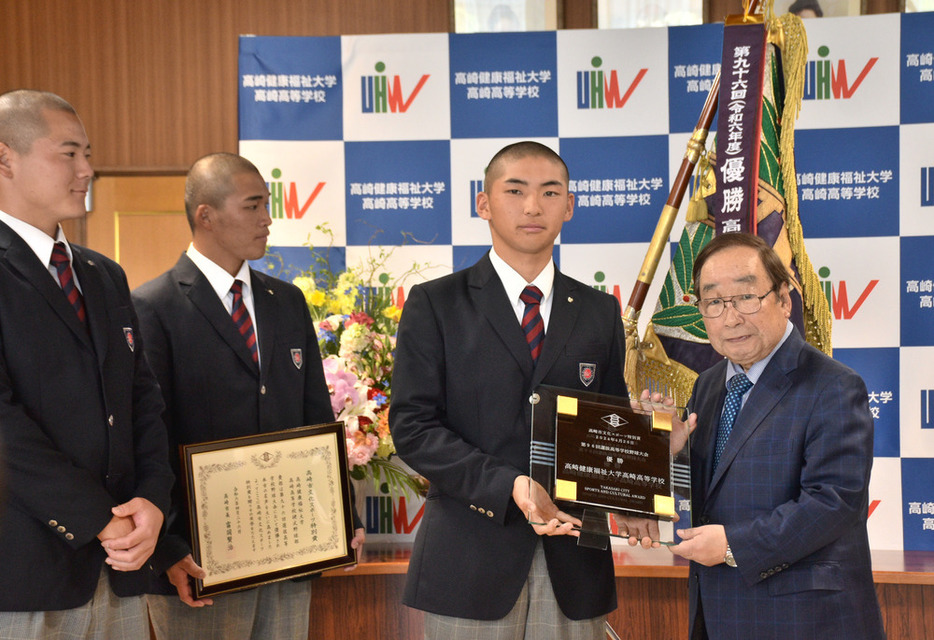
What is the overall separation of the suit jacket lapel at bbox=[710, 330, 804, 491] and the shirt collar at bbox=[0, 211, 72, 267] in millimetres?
1488

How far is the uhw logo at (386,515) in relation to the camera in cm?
368

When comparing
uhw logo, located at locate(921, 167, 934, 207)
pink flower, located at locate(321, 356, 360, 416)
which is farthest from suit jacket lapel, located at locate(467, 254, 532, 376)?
uhw logo, located at locate(921, 167, 934, 207)

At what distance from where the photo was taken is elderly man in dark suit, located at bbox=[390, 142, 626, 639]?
6.05 ft

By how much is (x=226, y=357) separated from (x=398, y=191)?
73.5 inches

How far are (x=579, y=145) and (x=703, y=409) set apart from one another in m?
2.21

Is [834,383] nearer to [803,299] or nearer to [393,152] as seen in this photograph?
[803,299]

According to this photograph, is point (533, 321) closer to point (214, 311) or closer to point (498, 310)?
point (498, 310)

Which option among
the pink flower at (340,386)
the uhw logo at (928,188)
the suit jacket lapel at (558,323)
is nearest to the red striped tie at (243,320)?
the pink flower at (340,386)

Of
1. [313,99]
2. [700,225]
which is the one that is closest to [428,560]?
[700,225]

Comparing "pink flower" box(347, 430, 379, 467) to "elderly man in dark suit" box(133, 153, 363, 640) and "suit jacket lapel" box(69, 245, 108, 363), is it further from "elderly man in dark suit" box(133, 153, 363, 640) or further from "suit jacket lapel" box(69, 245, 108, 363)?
"suit jacket lapel" box(69, 245, 108, 363)

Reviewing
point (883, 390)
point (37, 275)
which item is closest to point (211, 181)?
point (37, 275)

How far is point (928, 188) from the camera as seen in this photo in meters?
Result: 3.70

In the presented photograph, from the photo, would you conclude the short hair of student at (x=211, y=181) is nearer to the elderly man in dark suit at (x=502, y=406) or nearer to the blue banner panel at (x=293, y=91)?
the elderly man in dark suit at (x=502, y=406)

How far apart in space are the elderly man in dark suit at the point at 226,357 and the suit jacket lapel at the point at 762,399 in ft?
3.57
